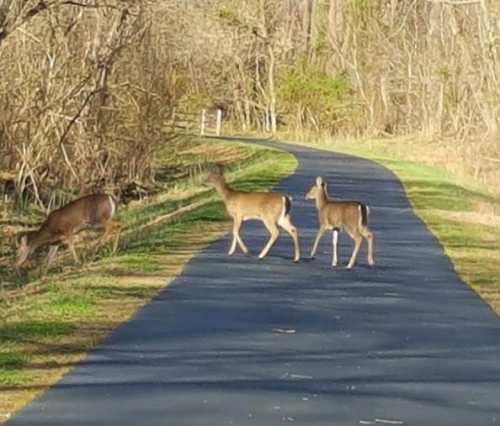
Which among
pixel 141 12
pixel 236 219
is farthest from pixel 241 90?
pixel 236 219

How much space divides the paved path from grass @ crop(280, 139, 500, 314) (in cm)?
59

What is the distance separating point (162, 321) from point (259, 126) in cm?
6562

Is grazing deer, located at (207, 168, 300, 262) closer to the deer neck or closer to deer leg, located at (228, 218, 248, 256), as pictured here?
deer leg, located at (228, 218, 248, 256)

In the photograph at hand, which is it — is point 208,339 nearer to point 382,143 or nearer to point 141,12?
point 141,12

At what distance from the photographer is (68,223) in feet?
79.4

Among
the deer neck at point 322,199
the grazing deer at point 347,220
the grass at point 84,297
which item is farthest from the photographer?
the deer neck at point 322,199

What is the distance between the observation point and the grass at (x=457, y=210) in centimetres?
2152

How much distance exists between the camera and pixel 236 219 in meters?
21.2

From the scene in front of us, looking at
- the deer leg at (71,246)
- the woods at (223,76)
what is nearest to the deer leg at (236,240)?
the deer leg at (71,246)

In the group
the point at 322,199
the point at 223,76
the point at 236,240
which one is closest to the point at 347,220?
the point at 322,199

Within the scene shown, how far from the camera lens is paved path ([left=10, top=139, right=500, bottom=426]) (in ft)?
33.7

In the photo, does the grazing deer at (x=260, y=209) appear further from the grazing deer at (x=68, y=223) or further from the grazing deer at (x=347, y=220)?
the grazing deer at (x=68, y=223)

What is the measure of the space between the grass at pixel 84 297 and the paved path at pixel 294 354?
9.5 inches

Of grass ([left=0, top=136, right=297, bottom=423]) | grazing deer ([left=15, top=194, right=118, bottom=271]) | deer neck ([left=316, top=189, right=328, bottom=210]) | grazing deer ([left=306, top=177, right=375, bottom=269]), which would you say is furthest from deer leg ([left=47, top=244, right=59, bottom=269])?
grazing deer ([left=306, top=177, right=375, bottom=269])
